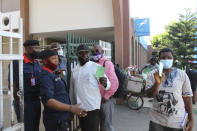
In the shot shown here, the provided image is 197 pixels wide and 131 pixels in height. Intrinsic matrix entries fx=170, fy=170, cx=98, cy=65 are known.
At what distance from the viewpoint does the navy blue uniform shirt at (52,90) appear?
5.99 ft

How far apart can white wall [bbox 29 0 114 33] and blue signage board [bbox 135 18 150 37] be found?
2.84 metres

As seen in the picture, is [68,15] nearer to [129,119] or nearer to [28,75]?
[129,119]

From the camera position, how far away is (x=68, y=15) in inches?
320

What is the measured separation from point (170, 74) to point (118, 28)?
4.84 meters

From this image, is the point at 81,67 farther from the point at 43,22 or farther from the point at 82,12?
the point at 43,22

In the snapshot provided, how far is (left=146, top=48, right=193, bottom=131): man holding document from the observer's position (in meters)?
1.99

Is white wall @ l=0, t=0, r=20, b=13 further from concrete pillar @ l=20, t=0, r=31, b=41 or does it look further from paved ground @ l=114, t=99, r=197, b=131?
paved ground @ l=114, t=99, r=197, b=131

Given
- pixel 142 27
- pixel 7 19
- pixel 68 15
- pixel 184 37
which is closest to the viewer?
pixel 7 19

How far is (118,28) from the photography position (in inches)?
262

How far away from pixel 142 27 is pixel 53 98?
29.0 ft

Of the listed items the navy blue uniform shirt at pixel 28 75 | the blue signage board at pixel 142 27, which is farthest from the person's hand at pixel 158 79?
the blue signage board at pixel 142 27

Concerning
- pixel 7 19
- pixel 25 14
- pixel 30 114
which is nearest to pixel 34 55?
pixel 30 114

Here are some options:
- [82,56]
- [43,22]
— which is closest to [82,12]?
[43,22]

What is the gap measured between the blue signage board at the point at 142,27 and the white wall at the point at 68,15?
112 inches
